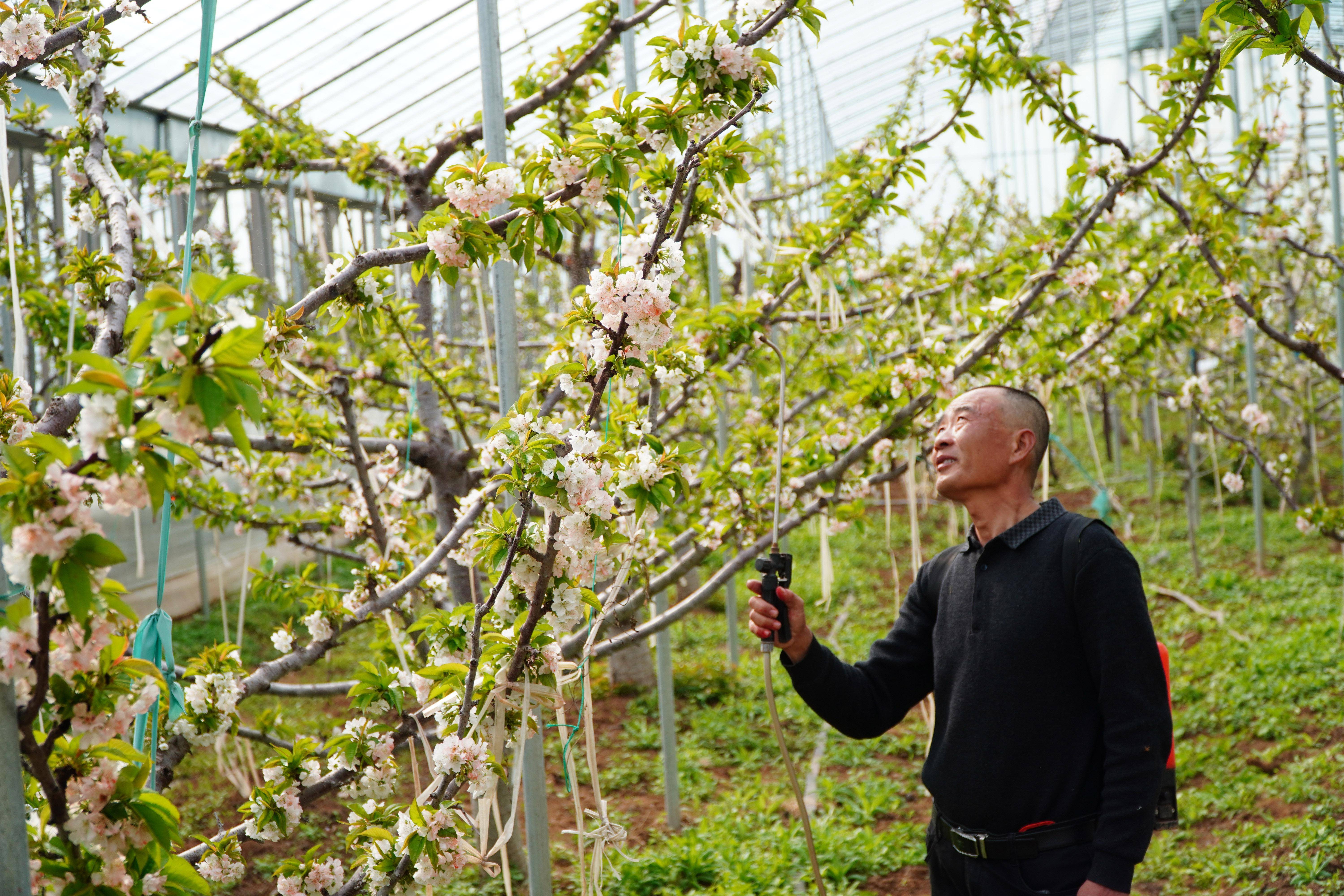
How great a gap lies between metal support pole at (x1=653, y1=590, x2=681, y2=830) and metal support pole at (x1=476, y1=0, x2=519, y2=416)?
176 centimetres

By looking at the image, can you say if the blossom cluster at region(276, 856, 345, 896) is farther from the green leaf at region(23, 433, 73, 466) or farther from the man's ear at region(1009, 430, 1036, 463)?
the man's ear at region(1009, 430, 1036, 463)

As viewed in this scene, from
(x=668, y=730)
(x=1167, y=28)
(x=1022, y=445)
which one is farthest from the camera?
(x=1167, y=28)

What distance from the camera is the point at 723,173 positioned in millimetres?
1649

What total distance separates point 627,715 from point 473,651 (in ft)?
13.3

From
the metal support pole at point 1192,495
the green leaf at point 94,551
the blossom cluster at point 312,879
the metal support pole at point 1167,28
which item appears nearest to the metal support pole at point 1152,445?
the metal support pole at point 1192,495

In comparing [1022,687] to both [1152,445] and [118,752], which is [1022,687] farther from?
[1152,445]

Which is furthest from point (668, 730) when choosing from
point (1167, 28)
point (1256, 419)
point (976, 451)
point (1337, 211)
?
point (1167, 28)

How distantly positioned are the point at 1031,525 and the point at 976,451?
0.59 ft

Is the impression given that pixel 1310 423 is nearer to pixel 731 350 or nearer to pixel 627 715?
pixel 627 715

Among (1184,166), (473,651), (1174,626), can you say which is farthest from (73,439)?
(1174,626)

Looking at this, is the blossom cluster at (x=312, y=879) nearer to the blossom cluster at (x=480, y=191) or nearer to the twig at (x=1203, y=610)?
the blossom cluster at (x=480, y=191)

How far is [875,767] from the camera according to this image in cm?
463

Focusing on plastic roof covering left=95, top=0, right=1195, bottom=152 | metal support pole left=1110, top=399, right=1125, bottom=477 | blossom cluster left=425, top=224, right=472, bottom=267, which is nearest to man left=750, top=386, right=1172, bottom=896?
blossom cluster left=425, top=224, right=472, bottom=267

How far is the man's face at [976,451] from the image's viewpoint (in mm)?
1988
